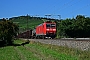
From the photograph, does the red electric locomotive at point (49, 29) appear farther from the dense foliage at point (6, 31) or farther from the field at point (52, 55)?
the field at point (52, 55)

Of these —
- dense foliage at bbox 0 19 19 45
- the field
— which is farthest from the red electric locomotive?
the field

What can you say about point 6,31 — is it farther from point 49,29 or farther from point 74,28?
point 74,28

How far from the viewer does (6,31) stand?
5178 cm

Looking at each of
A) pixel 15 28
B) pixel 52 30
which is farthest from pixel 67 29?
pixel 15 28

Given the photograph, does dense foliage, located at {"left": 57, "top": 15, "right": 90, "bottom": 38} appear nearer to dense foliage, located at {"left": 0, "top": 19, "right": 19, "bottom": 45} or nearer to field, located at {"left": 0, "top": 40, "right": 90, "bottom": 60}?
dense foliage, located at {"left": 0, "top": 19, "right": 19, "bottom": 45}

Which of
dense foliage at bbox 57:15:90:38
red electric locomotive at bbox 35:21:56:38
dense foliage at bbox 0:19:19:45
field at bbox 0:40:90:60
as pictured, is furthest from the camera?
dense foliage at bbox 57:15:90:38

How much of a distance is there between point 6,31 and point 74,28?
3571cm

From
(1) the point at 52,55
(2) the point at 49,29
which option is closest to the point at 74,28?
(2) the point at 49,29

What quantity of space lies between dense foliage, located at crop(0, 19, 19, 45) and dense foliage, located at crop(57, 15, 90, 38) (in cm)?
2947

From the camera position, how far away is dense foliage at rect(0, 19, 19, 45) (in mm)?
52181

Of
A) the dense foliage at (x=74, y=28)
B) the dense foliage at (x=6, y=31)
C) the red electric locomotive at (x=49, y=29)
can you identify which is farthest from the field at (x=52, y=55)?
the dense foliage at (x=74, y=28)

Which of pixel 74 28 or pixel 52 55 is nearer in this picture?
pixel 52 55

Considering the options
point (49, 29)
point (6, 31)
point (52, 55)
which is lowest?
point (52, 55)

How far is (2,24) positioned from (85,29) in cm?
3689
